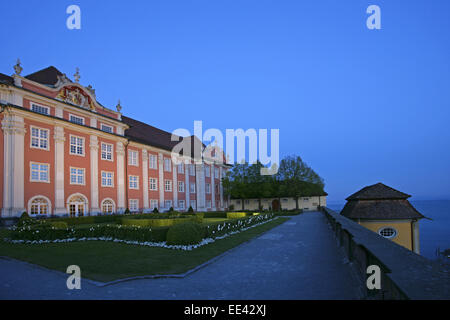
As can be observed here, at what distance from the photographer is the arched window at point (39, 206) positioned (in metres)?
24.4

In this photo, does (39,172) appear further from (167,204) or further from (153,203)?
(167,204)

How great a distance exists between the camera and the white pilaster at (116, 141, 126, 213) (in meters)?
32.8

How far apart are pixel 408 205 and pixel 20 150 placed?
33.0 m

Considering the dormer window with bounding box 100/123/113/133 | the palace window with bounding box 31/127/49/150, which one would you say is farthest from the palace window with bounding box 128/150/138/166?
the palace window with bounding box 31/127/49/150

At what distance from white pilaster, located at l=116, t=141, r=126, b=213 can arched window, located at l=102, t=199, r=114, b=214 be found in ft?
2.25

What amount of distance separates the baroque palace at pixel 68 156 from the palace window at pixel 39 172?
0.25ft

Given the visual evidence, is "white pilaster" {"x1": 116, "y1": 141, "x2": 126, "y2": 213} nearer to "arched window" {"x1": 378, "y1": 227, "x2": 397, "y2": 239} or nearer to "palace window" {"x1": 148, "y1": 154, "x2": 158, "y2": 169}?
"palace window" {"x1": 148, "y1": 154, "x2": 158, "y2": 169}

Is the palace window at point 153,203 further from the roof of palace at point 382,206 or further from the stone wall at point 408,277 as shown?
the stone wall at point 408,277

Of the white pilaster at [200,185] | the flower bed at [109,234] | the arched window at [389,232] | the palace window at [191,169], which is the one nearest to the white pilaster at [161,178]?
the palace window at [191,169]

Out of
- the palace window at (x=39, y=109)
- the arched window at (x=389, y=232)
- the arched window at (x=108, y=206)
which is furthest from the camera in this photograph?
the arched window at (x=108, y=206)

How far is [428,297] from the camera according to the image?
2783 mm

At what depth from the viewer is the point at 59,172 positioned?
87.7 ft
